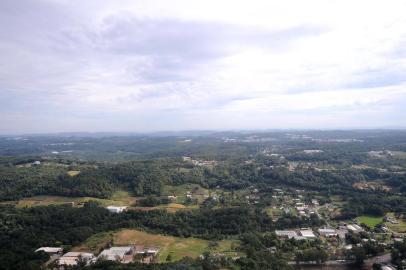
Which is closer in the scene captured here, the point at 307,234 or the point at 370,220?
the point at 307,234

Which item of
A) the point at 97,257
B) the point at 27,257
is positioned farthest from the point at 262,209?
the point at 27,257

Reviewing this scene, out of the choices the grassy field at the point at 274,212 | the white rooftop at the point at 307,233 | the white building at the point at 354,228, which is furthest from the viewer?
the grassy field at the point at 274,212

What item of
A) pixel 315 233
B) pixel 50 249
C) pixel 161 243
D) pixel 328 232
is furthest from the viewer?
pixel 315 233

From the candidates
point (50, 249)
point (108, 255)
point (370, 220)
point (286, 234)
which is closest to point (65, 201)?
point (50, 249)

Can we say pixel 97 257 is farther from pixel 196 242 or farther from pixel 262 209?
pixel 262 209

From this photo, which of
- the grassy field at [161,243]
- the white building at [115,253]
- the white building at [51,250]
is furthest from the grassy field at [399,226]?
the white building at [51,250]

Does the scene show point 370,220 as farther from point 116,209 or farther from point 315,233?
point 116,209

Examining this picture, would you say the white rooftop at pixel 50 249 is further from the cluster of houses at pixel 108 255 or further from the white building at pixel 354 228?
the white building at pixel 354 228
